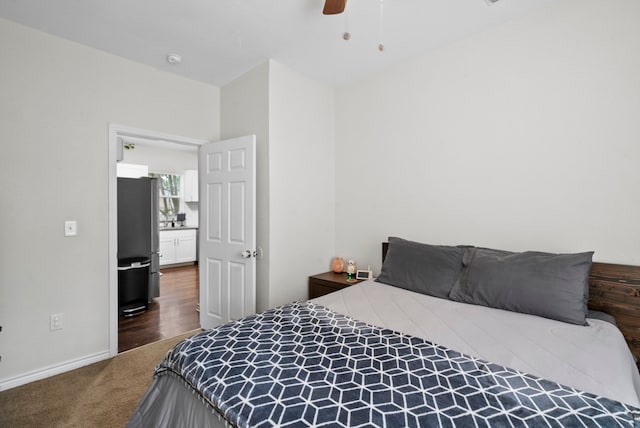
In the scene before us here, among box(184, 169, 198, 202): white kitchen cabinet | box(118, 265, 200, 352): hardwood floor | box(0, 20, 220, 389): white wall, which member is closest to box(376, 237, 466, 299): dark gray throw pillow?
box(118, 265, 200, 352): hardwood floor

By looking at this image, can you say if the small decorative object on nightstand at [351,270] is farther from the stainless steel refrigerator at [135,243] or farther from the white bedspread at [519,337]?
the stainless steel refrigerator at [135,243]

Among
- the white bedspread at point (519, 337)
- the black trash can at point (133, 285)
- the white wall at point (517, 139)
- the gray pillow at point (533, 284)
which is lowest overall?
the black trash can at point (133, 285)

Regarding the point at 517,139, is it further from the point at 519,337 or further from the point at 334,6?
the point at 334,6

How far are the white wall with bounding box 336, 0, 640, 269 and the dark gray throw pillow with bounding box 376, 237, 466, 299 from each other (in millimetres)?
346

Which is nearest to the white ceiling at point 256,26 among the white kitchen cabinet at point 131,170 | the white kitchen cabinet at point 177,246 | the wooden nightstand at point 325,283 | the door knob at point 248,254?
the door knob at point 248,254

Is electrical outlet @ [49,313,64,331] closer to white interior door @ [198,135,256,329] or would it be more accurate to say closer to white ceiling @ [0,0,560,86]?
white interior door @ [198,135,256,329]

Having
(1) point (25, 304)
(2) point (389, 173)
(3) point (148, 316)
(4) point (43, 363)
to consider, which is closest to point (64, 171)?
(1) point (25, 304)

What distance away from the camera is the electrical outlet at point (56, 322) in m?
2.34

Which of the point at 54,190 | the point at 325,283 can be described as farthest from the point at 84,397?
the point at 325,283

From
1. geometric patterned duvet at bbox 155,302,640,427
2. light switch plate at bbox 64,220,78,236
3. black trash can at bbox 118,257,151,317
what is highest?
light switch plate at bbox 64,220,78,236

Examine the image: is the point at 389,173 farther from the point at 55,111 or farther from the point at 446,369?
the point at 55,111

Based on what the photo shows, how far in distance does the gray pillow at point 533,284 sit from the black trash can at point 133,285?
358 cm

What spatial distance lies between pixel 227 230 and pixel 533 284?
2.51 metres

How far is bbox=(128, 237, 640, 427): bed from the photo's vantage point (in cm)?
90
